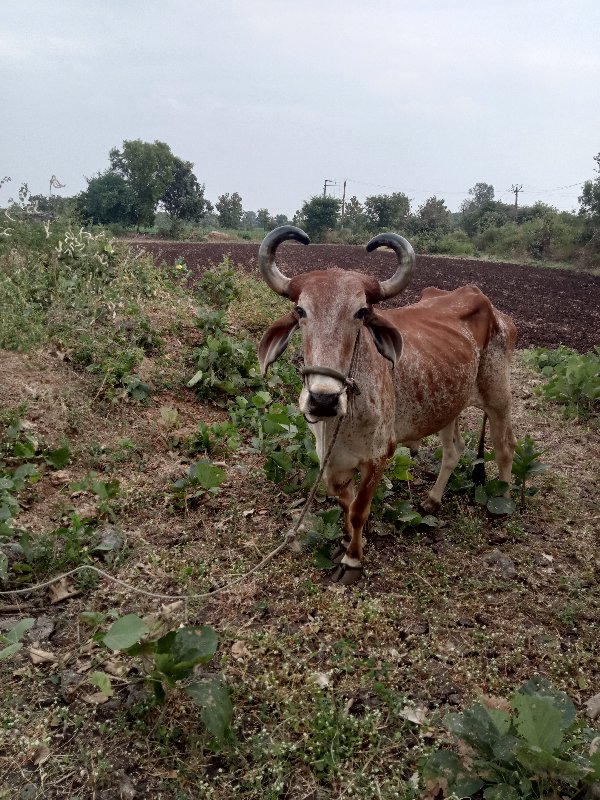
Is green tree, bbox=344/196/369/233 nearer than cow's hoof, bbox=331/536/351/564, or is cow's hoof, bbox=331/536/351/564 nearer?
cow's hoof, bbox=331/536/351/564

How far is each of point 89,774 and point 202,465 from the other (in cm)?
217

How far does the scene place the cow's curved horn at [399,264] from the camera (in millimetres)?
3447

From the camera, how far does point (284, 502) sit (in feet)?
16.6

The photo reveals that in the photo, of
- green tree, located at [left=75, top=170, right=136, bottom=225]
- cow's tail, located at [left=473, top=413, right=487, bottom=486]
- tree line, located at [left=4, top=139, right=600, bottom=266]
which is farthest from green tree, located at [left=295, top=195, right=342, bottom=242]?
cow's tail, located at [left=473, top=413, right=487, bottom=486]

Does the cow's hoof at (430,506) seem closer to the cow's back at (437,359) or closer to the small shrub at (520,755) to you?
the cow's back at (437,359)

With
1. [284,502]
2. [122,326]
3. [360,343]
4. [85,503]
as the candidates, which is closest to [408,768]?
[360,343]

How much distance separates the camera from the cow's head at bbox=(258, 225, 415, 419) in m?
3.02

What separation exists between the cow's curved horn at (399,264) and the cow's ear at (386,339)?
176 millimetres

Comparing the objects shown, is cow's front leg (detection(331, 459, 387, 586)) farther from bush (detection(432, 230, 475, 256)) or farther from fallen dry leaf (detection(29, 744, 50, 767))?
bush (detection(432, 230, 475, 256))

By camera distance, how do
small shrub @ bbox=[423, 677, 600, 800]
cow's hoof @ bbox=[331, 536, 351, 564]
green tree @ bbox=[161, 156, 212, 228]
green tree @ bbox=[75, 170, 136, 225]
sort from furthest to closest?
1. green tree @ bbox=[161, 156, 212, 228]
2. green tree @ bbox=[75, 170, 136, 225]
3. cow's hoof @ bbox=[331, 536, 351, 564]
4. small shrub @ bbox=[423, 677, 600, 800]

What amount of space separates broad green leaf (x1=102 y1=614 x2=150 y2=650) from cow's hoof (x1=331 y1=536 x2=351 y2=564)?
1901 mm

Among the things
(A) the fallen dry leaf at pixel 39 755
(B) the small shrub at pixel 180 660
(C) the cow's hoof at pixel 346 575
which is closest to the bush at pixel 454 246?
(C) the cow's hoof at pixel 346 575

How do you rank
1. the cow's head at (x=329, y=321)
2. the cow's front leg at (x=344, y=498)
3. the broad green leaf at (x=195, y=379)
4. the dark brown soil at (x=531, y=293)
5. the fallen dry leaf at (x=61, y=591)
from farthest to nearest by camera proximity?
the dark brown soil at (x=531, y=293)
the broad green leaf at (x=195, y=379)
the cow's front leg at (x=344, y=498)
the fallen dry leaf at (x=61, y=591)
the cow's head at (x=329, y=321)

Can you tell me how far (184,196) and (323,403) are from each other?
67002 mm
